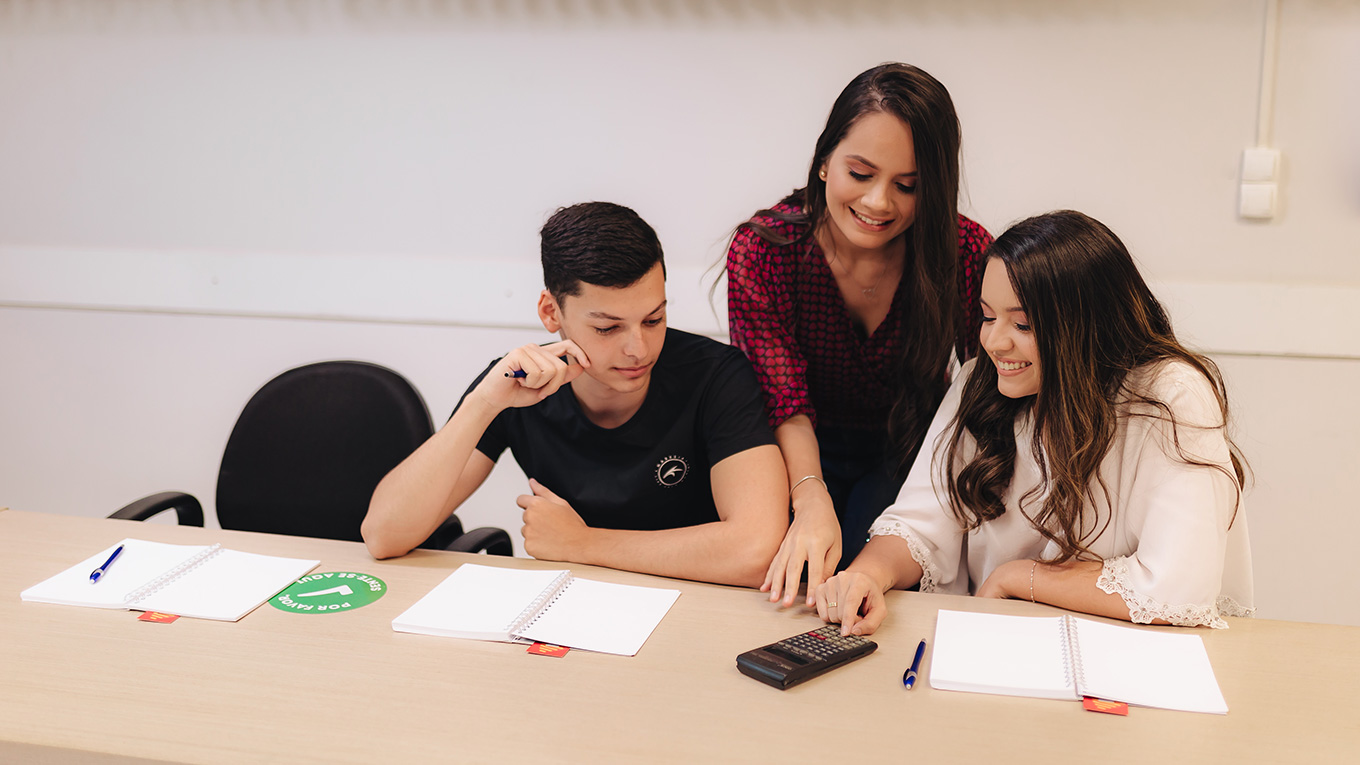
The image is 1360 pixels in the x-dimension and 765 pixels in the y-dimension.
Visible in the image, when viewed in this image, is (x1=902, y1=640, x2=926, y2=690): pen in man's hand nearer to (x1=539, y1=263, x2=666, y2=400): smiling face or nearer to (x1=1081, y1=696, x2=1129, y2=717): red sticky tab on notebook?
(x1=1081, y1=696, x2=1129, y2=717): red sticky tab on notebook

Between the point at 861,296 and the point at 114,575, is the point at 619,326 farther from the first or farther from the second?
the point at 114,575

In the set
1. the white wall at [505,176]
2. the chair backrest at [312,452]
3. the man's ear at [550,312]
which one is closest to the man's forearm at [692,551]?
the man's ear at [550,312]

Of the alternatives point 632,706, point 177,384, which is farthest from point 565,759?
point 177,384

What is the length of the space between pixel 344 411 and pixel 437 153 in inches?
41.1

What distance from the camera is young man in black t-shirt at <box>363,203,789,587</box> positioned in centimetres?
152

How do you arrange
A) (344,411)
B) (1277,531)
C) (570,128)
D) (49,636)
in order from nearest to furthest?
(49,636), (344,411), (1277,531), (570,128)

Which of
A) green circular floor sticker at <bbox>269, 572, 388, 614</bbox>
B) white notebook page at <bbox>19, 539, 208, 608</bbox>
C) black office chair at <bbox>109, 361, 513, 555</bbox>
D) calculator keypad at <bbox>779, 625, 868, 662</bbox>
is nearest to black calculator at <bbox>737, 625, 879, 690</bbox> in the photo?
calculator keypad at <bbox>779, 625, 868, 662</bbox>

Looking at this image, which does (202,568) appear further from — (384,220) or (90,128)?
(90,128)

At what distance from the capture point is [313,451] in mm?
2104

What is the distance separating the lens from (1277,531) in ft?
8.38

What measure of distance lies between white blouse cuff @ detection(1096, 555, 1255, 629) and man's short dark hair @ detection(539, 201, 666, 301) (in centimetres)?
83

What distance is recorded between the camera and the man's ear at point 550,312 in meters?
1.64

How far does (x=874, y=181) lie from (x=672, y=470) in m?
0.61

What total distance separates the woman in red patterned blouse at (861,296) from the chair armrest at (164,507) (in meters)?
1.23
